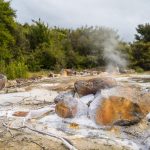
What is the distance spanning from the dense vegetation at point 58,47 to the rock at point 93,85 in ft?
44.3

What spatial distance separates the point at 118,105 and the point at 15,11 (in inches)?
648

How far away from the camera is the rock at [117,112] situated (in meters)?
7.24

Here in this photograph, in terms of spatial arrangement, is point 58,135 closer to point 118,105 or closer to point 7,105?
point 118,105

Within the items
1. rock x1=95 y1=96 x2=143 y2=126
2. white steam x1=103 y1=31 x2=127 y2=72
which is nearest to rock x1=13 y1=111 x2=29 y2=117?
rock x1=95 y1=96 x2=143 y2=126

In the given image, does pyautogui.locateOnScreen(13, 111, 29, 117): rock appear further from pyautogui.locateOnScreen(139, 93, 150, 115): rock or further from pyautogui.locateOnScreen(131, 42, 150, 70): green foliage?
pyautogui.locateOnScreen(131, 42, 150, 70): green foliage

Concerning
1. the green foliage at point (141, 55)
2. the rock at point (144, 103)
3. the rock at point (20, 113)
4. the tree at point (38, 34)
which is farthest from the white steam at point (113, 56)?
the rock at point (144, 103)

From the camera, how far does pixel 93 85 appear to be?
8695 millimetres

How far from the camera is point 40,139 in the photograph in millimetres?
6555

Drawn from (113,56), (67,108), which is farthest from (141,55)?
(67,108)

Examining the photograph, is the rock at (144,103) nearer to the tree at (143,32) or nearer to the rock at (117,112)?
the rock at (117,112)

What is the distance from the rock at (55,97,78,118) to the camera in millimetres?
7617

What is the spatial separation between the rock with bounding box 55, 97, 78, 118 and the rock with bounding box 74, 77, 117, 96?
0.98 meters

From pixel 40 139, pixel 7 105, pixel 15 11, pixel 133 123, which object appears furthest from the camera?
pixel 15 11

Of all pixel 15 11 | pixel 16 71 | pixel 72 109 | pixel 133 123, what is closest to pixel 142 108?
pixel 133 123
